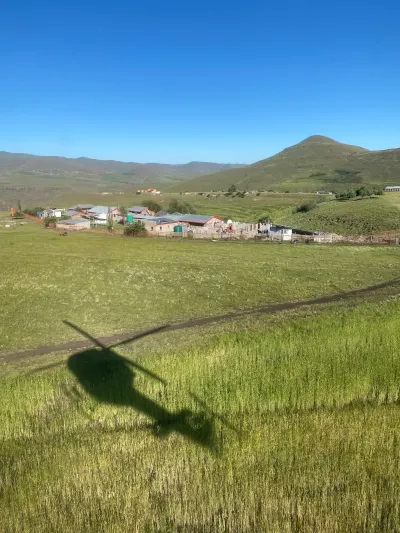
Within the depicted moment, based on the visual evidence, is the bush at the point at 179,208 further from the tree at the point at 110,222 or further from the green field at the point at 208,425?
the green field at the point at 208,425

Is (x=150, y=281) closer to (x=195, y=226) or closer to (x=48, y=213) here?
(x=195, y=226)

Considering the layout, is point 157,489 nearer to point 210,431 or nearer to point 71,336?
point 210,431

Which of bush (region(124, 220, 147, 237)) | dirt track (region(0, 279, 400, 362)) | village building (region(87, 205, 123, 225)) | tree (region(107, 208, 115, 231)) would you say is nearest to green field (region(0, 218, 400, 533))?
dirt track (region(0, 279, 400, 362))

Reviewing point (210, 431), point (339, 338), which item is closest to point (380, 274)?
point (339, 338)

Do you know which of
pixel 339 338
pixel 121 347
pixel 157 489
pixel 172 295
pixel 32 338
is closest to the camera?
pixel 157 489

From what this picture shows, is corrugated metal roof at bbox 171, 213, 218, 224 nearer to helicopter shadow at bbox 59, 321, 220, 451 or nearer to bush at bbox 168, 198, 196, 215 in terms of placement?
bush at bbox 168, 198, 196, 215

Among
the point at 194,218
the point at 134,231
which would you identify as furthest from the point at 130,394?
the point at 194,218
